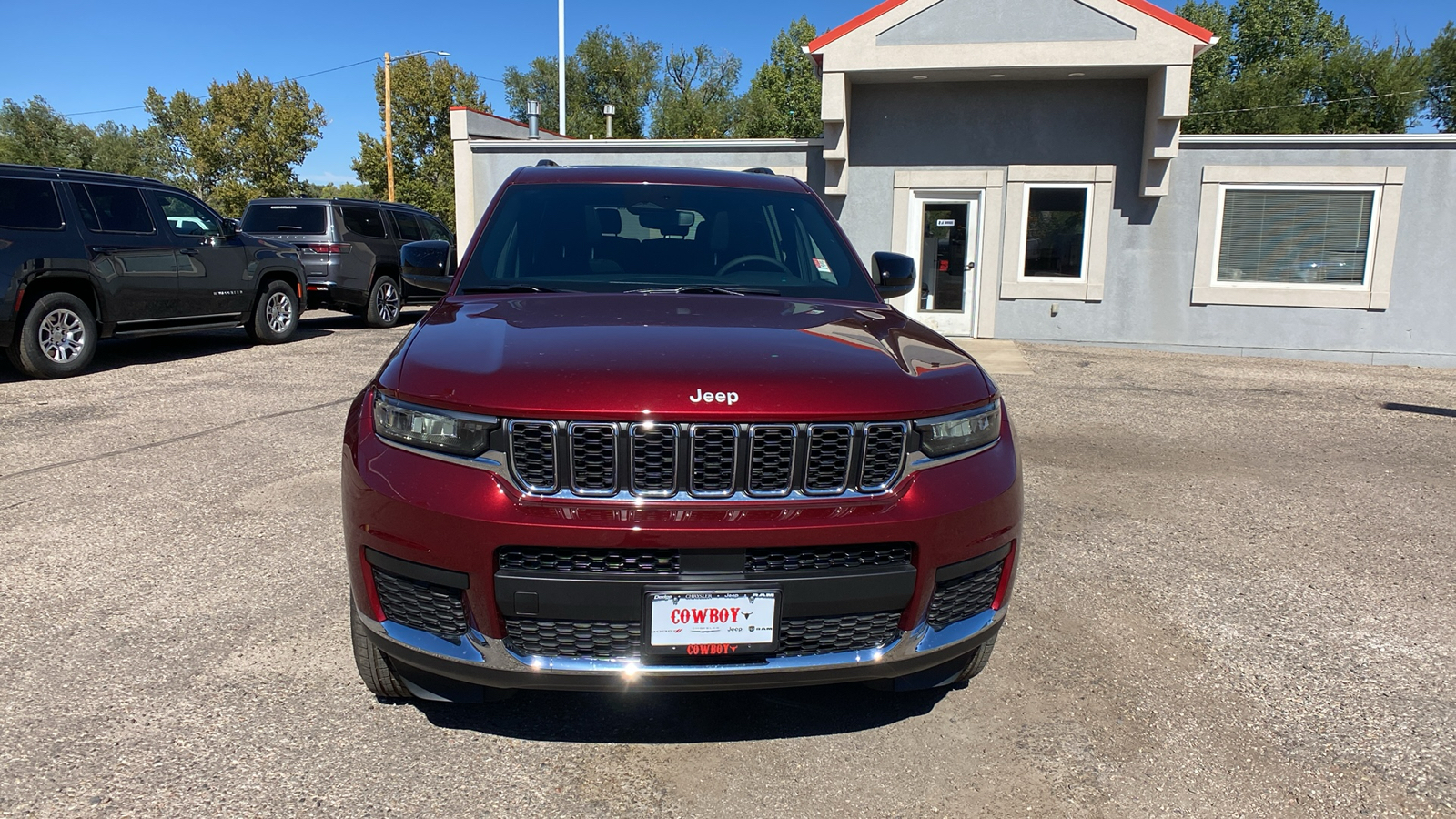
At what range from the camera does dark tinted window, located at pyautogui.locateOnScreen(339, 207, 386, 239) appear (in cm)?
1352

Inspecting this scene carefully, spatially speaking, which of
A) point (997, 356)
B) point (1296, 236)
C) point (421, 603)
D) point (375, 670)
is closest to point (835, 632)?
point (421, 603)

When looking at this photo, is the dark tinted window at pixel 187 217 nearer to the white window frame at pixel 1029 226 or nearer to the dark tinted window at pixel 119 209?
the dark tinted window at pixel 119 209

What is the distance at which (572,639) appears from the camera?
7.74 feet

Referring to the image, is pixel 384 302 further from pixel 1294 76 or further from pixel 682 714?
pixel 1294 76

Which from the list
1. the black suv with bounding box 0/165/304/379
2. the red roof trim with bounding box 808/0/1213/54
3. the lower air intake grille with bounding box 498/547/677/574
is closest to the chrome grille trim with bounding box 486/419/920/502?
the lower air intake grille with bounding box 498/547/677/574

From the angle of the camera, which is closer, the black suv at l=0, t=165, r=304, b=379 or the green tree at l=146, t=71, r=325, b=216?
the black suv at l=0, t=165, r=304, b=379

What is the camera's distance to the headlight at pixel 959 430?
253 centimetres

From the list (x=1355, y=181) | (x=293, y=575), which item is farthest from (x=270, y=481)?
(x=1355, y=181)

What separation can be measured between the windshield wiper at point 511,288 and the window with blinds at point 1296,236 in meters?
13.1

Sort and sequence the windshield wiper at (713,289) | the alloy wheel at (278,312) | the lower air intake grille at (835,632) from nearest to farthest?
1. the lower air intake grille at (835,632)
2. the windshield wiper at (713,289)
3. the alloy wheel at (278,312)

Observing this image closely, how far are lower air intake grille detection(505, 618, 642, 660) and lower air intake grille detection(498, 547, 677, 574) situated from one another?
0.14 metres

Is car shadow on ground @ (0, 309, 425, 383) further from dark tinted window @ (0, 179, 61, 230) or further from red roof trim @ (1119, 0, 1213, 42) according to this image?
red roof trim @ (1119, 0, 1213, 42)

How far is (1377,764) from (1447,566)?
2420mm

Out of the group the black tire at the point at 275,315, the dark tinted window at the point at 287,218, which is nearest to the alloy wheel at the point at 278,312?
the black tire at the point at 275,315
